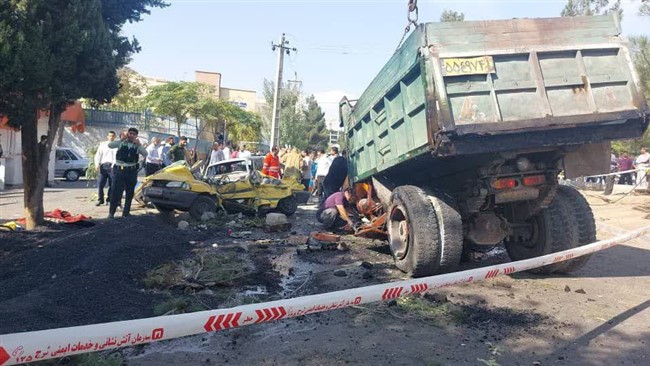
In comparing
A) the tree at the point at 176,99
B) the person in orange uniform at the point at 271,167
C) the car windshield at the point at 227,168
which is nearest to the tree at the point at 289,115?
the tree at the point at 176,99

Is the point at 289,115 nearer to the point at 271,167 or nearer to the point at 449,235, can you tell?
the point at 271,167

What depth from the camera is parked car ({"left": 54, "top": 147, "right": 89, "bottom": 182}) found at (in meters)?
23.3

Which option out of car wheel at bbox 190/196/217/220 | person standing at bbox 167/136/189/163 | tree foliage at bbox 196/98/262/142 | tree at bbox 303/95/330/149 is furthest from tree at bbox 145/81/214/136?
tree at bbox 303/95/330/149

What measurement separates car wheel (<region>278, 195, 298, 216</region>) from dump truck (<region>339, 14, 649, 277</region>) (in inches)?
246

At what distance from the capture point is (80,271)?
5574 millimetres

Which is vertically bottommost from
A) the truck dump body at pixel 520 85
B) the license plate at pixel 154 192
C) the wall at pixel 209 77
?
the license plate at pixel 154 192

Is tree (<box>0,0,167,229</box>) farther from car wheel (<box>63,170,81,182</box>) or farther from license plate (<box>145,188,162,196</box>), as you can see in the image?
car wheel (<box>63,170,81,182</box>)

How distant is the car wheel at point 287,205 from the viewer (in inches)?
496

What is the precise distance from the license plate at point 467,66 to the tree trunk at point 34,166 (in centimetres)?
608

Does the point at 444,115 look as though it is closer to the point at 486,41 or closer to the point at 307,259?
the point at 486,41

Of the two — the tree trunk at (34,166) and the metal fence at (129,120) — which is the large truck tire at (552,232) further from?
the metal fence at (129,120)

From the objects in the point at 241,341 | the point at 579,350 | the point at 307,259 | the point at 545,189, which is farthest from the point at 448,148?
the point at 307,259

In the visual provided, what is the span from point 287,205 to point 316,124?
202ft

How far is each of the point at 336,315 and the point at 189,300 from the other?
136 centimetres
